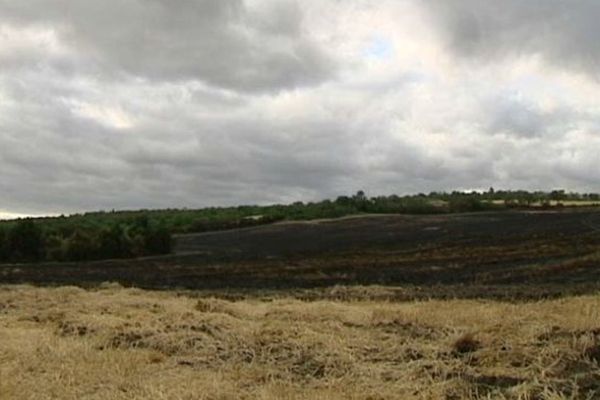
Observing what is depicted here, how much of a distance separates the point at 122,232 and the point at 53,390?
55362 millimetres

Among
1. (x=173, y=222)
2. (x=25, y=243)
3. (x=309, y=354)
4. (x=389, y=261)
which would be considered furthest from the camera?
(x=173, y=222)

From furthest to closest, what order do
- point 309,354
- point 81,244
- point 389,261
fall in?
point 81,244 < point 389,261 < point 309,354

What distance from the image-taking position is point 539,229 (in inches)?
2104

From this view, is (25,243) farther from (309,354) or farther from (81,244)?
(309,354)

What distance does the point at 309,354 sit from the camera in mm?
12719

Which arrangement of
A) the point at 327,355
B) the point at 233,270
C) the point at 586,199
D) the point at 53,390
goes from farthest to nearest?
1. the point at 586,199
2. the point at 233,270
3. the point at 327,355
4. the point at 53,390

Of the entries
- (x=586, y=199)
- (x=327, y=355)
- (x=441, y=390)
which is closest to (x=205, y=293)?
(x=327, y=355)

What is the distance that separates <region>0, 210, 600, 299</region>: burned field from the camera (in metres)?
31.1

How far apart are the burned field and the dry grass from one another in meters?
9.29

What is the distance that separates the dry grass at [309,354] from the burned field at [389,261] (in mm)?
9293

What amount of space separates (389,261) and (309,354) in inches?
1273

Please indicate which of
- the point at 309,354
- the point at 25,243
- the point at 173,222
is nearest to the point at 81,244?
the point at 25,243

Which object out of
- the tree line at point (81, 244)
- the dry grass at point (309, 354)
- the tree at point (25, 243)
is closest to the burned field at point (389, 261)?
the tree line at point (81, 244)

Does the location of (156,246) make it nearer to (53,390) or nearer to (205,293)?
(205,293)
